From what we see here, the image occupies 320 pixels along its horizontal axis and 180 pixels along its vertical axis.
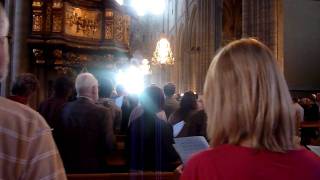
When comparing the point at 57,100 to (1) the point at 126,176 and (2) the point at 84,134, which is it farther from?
(1) the point at 126,176

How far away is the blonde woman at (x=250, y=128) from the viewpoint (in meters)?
1.35

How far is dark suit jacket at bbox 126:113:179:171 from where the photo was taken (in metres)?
4.06

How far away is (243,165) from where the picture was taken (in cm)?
134

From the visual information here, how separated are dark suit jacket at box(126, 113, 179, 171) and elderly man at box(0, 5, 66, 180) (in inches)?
108

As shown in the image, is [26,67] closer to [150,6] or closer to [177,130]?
[177,130]

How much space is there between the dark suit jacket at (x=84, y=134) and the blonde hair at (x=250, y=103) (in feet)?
8.58

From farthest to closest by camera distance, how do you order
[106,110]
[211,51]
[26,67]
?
1. [211,51]
2. [26,67]
3. [106,110]

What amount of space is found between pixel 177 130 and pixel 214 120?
11.9ft

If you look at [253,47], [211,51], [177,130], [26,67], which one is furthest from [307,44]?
[253,47]

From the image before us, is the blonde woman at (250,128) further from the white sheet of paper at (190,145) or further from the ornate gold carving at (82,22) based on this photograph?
the ornate gold carving at (82,22)

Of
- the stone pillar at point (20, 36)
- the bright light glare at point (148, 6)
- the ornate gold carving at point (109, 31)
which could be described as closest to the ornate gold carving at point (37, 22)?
the stone pillar at point (20, 36)

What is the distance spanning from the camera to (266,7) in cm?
1211

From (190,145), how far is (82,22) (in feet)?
32.7

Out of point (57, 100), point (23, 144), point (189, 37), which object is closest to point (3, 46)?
point (23, 144)
